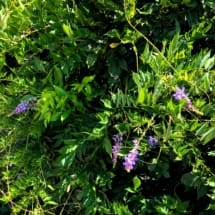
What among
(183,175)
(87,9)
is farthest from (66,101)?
(183,175)

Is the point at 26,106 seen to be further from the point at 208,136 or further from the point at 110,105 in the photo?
the point at 208,136

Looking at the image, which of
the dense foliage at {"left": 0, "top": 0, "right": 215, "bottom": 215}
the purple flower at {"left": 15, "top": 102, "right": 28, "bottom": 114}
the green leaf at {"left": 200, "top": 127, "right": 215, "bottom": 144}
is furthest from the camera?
the purple flower at {"left": 15, "top": 102, "right": 28, "bottom": 114}

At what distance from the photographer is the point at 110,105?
1907 millimetres

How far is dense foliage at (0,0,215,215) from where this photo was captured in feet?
6.07

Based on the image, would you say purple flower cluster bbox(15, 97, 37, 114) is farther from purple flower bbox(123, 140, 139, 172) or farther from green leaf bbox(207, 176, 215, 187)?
green leaf bbox(207, 176, 215, 187)

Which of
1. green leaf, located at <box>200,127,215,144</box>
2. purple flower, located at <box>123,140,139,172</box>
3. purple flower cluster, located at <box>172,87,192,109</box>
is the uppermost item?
purple flower cluster, located at <box>172,87,192,109</box>

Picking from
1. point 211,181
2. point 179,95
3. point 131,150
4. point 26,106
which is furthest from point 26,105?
point 211,181

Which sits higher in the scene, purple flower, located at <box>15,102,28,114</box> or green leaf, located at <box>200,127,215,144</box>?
purple flower, located at <box>15,102,28,114</box>

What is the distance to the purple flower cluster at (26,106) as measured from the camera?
6.85ft

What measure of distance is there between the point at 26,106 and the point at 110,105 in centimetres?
36

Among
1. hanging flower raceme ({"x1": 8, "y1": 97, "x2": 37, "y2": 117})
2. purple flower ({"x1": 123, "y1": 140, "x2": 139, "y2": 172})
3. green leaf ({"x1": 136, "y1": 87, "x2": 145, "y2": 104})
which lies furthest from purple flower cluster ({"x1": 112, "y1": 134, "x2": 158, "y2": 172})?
hanging flower raceme ({"x1": 8, "y1": 97, "x2": 37, "y2": 117})

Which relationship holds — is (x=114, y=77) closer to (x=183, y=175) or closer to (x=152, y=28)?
(x=152, y=28)

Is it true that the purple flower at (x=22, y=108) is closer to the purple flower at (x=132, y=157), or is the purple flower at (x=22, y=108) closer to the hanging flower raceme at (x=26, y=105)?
the hanging flower raceme at (x=26, y=105)

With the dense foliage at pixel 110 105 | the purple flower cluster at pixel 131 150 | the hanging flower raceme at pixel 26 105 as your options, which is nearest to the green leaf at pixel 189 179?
the dense foliage at pixel 110 105
